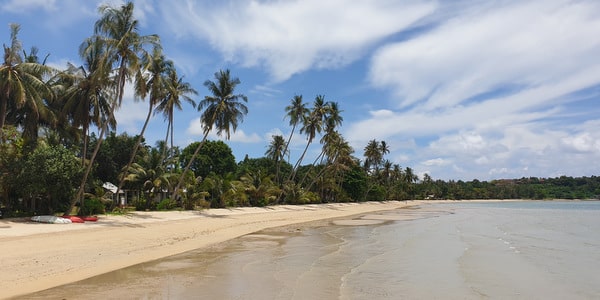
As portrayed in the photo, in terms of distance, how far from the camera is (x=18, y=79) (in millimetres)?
20250

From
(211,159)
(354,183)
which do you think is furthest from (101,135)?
(354,183)

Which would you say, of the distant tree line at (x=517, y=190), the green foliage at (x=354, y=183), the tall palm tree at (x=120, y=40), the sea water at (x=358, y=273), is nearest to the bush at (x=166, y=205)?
the tall palm tree at (x=120, y=40)

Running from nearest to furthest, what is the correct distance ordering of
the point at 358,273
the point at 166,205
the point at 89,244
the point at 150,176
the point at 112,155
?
the point at 358,273
the point at 89,244
the point at 150,176
the point at 166,205
the point at 112,155

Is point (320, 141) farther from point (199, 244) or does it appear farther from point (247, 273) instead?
point (247, 273)

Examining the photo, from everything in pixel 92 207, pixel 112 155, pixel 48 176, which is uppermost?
pixel 112 155

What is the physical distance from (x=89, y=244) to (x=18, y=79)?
1061cm

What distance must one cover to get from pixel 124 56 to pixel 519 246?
22.9 meters

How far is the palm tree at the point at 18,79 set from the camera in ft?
65.9

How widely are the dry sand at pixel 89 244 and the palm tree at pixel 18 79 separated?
19.8ft

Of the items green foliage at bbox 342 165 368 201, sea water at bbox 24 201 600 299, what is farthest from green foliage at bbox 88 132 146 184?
green foliage at bbox 342 165 368 201

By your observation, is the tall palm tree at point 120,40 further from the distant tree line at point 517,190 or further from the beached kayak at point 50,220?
the distant tree line at point 517,190

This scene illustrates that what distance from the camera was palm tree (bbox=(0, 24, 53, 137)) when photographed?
20078 mm

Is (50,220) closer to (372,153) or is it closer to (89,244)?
(89,244)

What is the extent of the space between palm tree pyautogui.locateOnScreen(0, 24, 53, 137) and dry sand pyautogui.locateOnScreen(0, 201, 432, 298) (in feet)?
19.8
